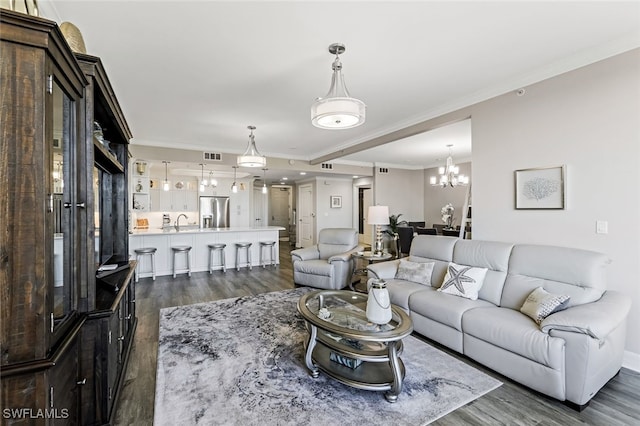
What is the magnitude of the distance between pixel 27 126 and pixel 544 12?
313 cm

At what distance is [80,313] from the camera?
1659mm

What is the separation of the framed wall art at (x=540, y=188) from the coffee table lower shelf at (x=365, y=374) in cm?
223

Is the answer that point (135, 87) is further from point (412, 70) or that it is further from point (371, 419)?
point (371, 419)

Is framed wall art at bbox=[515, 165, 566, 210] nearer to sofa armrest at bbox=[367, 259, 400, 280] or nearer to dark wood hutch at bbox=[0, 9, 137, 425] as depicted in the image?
sofa armrest at bbox=[367, 259, 400, 280]

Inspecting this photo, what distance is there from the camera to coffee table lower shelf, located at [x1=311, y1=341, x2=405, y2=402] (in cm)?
213

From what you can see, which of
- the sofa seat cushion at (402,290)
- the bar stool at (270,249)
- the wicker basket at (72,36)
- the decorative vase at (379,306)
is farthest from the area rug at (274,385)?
the bar stool at (270,249)

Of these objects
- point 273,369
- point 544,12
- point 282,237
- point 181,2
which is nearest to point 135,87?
point 181,2

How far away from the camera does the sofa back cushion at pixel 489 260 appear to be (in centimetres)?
298

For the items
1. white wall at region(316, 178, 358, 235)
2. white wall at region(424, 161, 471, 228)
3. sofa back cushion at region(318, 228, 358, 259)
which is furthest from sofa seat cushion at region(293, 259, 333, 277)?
white wall at region(424, 161, 471, 228)

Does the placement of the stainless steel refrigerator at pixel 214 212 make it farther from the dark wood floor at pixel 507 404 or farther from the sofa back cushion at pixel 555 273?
the sofa back cushion at pixel 555 273

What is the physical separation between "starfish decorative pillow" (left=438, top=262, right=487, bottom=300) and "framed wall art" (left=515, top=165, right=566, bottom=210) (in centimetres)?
89

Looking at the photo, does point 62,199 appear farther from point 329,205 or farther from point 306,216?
point 306,216

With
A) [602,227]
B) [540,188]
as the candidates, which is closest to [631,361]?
[602,227]

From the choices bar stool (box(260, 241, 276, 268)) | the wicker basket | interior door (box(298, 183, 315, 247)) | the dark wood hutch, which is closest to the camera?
the dark wood hutch
